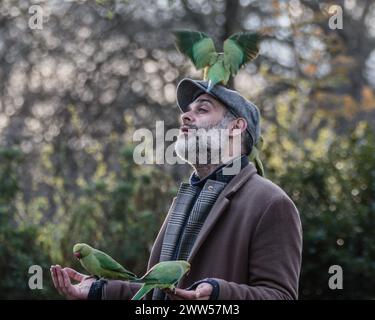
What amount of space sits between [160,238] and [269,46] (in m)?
6.30

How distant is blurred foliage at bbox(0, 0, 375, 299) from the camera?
5.52 meters

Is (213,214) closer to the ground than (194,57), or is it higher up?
closer to the ground

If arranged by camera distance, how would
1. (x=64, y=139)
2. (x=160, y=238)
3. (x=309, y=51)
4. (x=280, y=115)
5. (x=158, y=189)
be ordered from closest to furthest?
(x=160, y=238) < (x=158, y=189) < (x=280, y=115) < (x=64, y=139) < (x=309, y=51)

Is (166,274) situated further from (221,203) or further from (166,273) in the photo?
(221,203)

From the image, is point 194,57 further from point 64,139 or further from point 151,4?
point 151,4

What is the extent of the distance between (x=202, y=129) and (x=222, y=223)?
0.41 meters

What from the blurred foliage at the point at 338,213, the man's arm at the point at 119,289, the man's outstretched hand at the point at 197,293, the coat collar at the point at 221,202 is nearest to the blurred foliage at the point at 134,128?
the blurred foliage at the point at 338,213

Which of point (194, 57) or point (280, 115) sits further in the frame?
point (280, 115)

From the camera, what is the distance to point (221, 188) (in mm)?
2770

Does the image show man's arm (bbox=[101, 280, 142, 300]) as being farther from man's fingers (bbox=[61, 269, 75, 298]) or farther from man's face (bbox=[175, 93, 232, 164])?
man's face (bbox=[175, 93, 232, 164])

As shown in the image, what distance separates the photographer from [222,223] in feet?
8.78

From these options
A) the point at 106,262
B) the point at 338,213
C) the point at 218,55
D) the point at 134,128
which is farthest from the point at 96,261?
the point at 134,128
